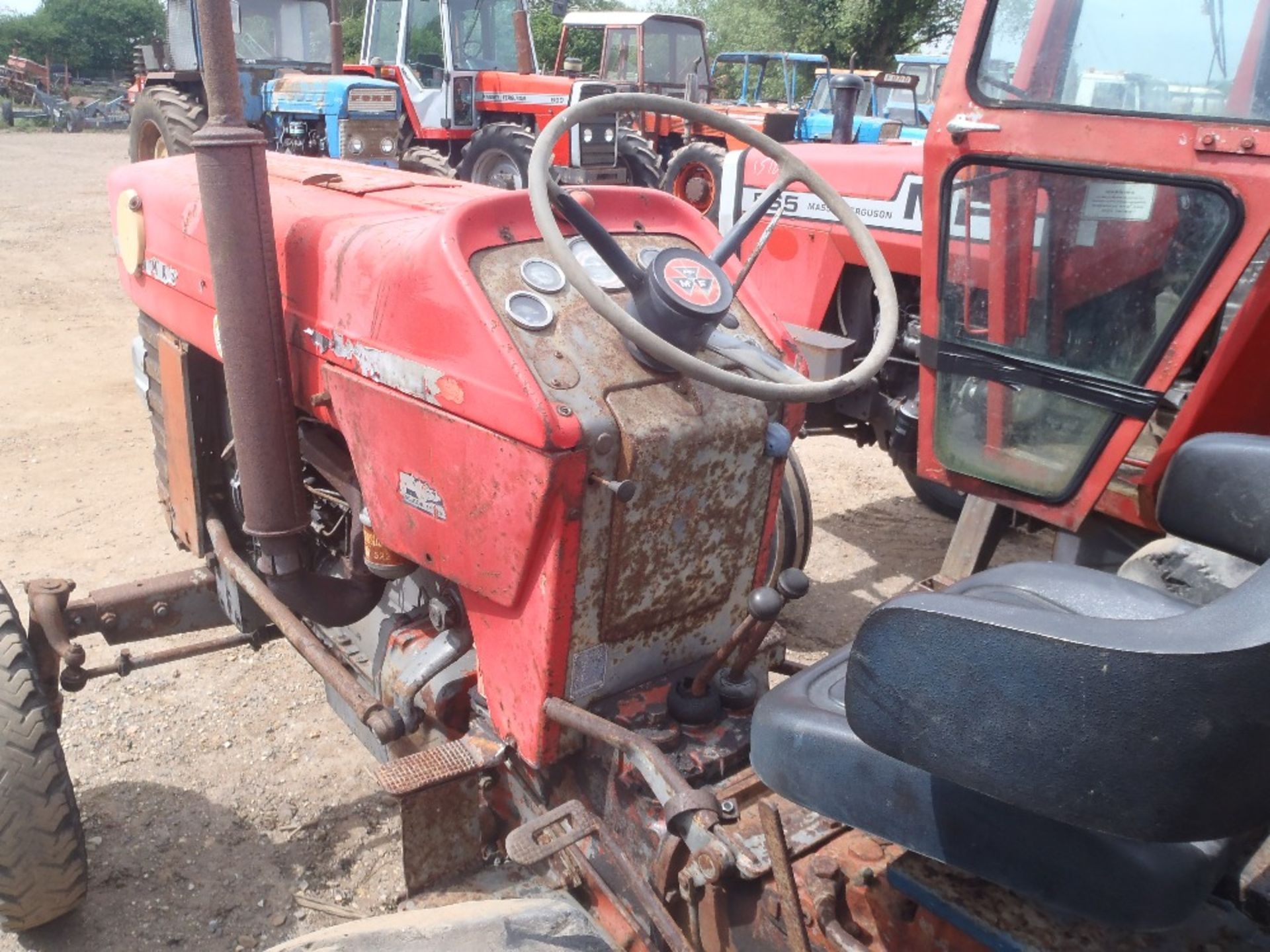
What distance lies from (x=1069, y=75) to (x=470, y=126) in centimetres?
833

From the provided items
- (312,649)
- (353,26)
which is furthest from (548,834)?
(353,26)

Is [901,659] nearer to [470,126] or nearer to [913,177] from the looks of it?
[913,177]

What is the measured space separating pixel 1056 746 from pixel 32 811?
190 cm

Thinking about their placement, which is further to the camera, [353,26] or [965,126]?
[353,26]

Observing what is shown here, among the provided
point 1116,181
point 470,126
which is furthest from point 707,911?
point 470,126

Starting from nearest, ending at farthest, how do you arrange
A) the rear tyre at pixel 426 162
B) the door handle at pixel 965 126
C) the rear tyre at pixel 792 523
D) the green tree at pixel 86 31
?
the door handle at pixel 965 126 < the rear tyre at pixel 792 523 < the rear tyre at pixel 426 162 < the green tree at pixel 86 31

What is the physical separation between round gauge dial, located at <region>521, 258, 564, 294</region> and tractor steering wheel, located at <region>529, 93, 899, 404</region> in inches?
5.0

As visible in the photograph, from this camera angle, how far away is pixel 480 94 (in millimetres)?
10250

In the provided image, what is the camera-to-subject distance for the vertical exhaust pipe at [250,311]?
6.17ft

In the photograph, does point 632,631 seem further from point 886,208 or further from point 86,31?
point 86,31

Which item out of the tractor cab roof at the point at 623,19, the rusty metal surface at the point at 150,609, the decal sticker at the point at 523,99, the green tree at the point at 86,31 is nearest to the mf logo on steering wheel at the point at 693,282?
the rusty metal surface at the point at 150,609

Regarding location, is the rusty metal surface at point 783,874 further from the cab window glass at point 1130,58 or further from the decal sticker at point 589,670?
the cab window glass at point 1130,58

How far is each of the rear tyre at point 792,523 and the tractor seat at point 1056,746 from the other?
1.56 metres

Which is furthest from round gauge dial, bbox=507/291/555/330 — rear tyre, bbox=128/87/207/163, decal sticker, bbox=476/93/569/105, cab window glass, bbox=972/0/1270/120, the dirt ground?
decal sticker, bbox=476/93/569/105
